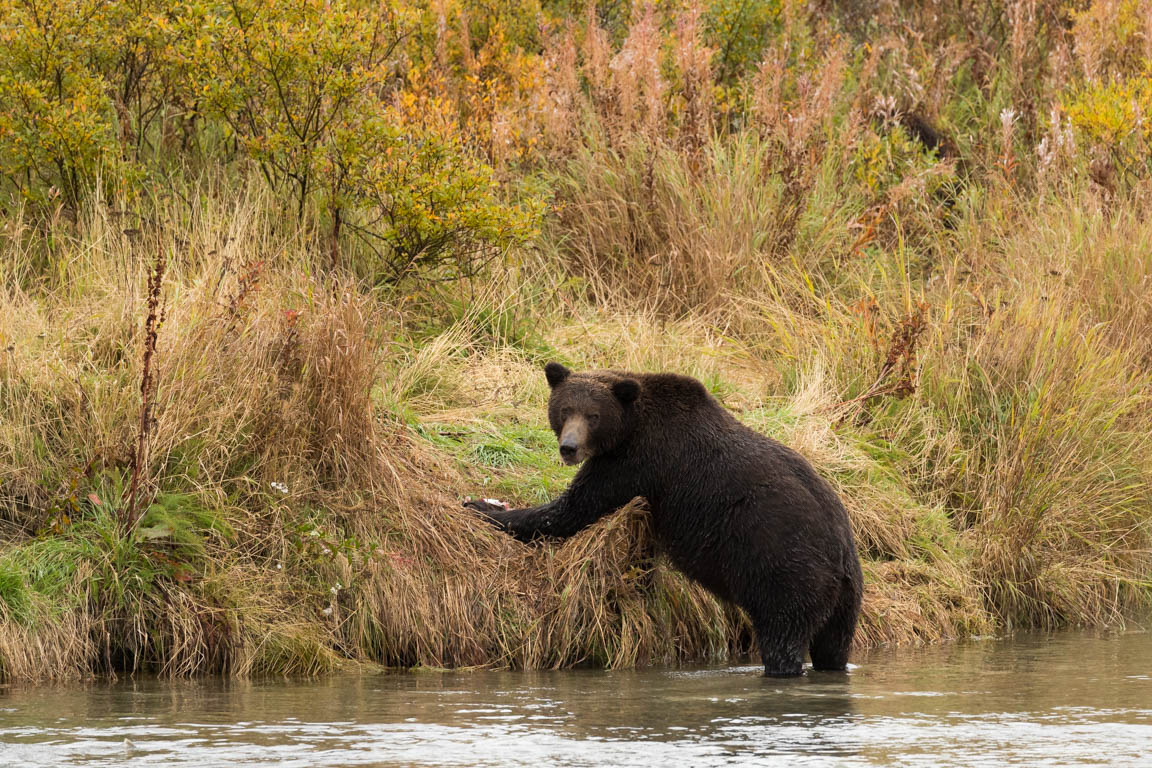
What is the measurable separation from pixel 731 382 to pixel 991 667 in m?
3.43

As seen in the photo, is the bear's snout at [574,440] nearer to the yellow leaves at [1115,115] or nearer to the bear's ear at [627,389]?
the bear's ear at [627,389]

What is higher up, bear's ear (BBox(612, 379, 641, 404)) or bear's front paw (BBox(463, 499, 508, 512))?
bear's ear (BBox(612, 379, 641, 404))

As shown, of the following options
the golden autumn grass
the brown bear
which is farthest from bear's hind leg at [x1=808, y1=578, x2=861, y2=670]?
the golden autumn grass

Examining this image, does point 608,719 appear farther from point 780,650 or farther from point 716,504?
point 716,504

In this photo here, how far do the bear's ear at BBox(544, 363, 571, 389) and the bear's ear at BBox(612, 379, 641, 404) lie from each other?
0.33 metres

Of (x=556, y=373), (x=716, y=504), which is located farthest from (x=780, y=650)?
(x=556, y=373)

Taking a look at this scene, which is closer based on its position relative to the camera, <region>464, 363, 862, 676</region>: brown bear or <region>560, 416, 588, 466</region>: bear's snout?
<region>464, 363, 862, 676</region>: brown bear

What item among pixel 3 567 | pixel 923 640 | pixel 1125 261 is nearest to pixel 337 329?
pixel 3 567

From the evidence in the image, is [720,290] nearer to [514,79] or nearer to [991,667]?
[514,79]

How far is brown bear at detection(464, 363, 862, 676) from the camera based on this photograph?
6.91 m

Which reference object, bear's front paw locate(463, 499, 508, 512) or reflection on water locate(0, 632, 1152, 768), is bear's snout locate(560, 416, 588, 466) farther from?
reflection on water locate(0, 632, 1152, 768)

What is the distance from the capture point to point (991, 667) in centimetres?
745

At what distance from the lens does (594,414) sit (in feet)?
23.9

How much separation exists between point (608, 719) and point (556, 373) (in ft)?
7.39
